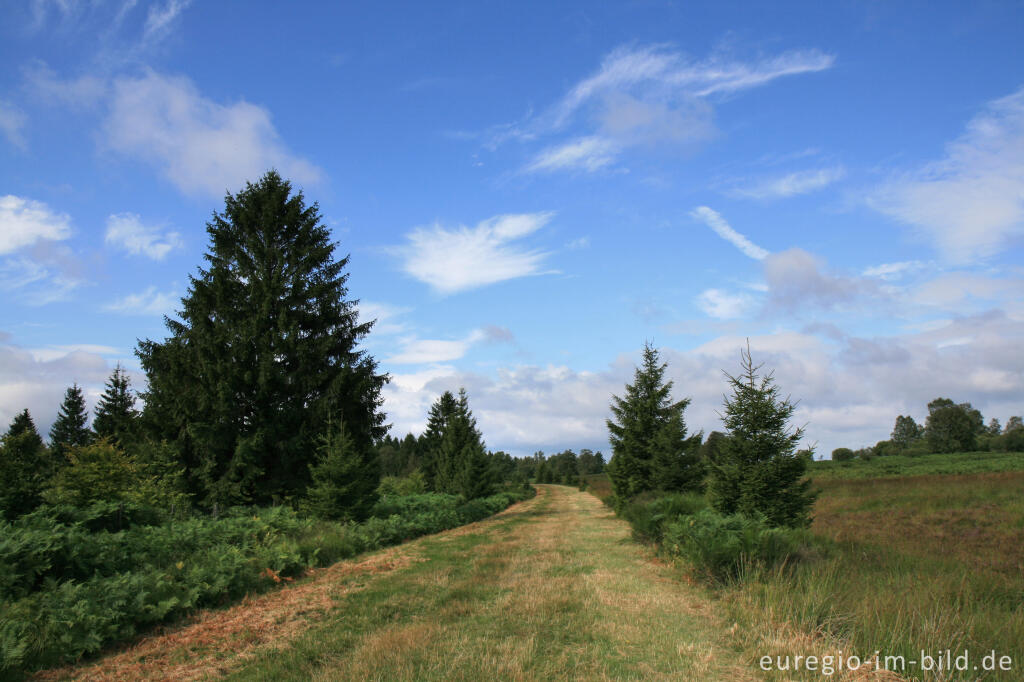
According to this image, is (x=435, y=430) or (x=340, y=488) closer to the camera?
(x=340, y=488)

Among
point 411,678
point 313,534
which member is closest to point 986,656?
point 411,678

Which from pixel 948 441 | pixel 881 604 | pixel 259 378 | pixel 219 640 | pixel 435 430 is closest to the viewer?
pixel 881 604

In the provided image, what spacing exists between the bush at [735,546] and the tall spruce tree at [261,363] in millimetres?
15748

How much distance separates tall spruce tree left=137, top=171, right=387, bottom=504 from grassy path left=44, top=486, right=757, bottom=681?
44.1ft

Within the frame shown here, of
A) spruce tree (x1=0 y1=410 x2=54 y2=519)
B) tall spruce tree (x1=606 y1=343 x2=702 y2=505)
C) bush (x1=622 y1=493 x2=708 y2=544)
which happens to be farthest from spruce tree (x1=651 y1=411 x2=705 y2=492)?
spruce tree (x1=0 y1=410 x2=54 y2=519)

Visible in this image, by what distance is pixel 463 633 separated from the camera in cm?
595

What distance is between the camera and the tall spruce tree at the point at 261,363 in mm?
21172

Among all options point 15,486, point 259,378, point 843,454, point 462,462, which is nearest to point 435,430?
point 462,462

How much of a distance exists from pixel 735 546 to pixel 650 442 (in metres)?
15.2

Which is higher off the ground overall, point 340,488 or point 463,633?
point 340,488

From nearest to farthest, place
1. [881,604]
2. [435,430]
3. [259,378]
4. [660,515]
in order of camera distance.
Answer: [881,604] < [660,515] < [259,378] < [435,430]

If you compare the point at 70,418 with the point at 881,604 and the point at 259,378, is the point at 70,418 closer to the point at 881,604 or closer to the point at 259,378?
the point at 259,378

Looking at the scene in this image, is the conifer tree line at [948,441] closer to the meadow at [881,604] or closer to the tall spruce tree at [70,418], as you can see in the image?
the meadow at [881,604]

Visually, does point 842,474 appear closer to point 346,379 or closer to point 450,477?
point 450,477
